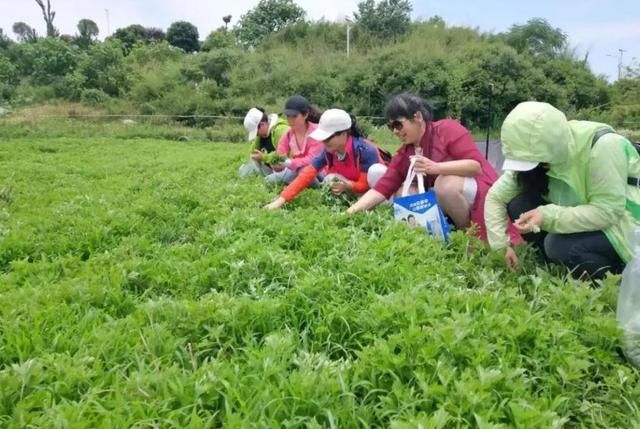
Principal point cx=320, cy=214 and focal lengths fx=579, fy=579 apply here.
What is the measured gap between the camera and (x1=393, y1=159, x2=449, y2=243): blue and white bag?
317cm

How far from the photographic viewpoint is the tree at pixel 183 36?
38562mm

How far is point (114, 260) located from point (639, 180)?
2504mm

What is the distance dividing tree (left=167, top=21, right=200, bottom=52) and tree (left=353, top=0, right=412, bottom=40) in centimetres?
1446

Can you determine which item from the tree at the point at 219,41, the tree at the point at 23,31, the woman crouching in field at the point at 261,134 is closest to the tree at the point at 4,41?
the tree at the point at 23,31

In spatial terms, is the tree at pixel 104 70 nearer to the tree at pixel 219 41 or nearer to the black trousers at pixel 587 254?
the tree at pixel 219 41

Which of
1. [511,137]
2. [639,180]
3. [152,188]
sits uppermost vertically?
[511,137]

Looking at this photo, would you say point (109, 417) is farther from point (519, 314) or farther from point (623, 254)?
point (623, 254)

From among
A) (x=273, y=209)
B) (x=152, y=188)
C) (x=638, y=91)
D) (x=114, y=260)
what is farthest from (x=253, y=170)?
(x=638, y=91)

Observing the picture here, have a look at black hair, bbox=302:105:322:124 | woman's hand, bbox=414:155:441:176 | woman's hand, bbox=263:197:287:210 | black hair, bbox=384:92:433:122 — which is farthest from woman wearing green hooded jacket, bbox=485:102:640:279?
black hair, bbox=302:105:322:124

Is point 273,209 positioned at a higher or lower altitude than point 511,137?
lower

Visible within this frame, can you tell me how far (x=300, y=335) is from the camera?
6.73 ft

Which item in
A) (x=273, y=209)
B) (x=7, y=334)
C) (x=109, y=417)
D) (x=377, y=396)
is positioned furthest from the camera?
(x=273, y=209)

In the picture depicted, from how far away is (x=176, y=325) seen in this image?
2049 millimetres

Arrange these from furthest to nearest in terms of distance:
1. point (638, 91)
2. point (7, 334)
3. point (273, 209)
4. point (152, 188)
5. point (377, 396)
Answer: point (638, 91) < point (152, 188) < point (273, 209) < point (7, 334) < point (377, 396)
